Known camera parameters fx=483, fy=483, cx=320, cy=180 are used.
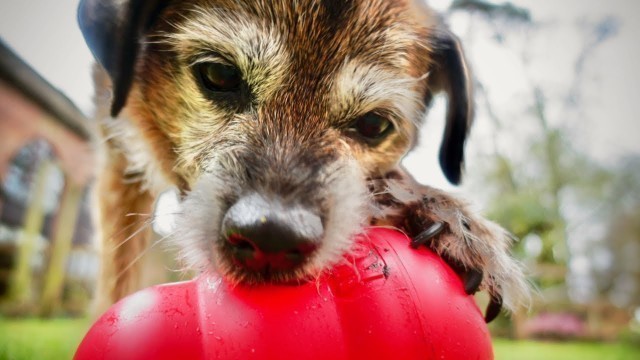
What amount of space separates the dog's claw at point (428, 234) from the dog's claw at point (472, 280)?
0.58 feet

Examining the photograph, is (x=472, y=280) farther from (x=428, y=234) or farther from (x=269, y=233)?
(x=269, y=233)

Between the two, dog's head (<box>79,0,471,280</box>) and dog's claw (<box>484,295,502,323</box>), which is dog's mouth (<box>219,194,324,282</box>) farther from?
dog's claw (<box>484,295,502,323</box>)

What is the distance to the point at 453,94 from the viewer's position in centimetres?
272

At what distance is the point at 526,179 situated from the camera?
28.9 feet

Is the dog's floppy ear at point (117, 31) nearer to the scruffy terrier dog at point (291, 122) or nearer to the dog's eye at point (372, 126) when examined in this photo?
the scruffy terrier dog at point (291, 122)

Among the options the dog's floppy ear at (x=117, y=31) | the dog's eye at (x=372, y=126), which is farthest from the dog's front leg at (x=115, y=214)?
the dog's eye at (x=372, y=126)

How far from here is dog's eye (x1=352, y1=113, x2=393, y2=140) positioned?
2260 mm

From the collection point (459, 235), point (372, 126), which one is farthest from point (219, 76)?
point (459, 235)

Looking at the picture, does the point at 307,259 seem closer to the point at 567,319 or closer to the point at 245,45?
the point at 245,45

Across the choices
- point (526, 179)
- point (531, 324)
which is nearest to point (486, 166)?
point (526, 179)

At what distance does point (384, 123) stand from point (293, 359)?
1407mm

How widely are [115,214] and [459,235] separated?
2.37m

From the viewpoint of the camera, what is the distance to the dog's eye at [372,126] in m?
2.26

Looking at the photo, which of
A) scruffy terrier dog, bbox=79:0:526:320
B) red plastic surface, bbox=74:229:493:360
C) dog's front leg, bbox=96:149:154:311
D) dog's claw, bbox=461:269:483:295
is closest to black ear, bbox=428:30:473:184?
scruffy terrier dog, bbox=79:0:526:320
